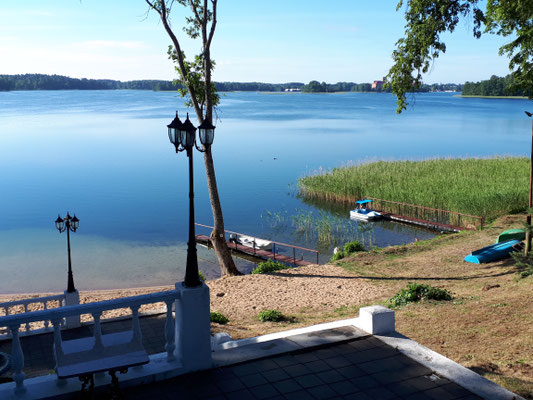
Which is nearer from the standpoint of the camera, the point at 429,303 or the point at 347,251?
the point at 429,303

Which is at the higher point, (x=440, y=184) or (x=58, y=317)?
(x=58, y=317)

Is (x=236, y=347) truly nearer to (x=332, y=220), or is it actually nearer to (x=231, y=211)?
(x=332, y=220)

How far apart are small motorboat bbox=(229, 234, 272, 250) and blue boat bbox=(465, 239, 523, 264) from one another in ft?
36.1

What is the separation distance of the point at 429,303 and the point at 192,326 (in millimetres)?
8589

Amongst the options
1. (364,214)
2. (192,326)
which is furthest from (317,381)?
(364,214)

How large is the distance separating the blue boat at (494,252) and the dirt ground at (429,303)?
0.35 m

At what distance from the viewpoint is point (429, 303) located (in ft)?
46.0

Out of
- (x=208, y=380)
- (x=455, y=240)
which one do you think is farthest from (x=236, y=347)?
(x=455, y=240)

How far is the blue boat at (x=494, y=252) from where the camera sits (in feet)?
65.0

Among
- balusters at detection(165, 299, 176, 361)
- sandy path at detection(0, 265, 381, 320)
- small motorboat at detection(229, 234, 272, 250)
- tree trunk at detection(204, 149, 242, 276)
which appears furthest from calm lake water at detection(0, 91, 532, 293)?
balusters at detection(165, 299, 176, 361)

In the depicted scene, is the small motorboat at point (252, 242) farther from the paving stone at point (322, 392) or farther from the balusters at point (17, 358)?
the balusters at point (17, 358)

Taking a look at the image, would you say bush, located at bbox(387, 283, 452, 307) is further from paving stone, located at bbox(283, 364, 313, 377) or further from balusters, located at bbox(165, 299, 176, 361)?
balusters, located at bbox(165, 299, 176, 361)

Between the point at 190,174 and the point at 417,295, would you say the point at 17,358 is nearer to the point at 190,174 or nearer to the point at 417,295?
the point at 190,174

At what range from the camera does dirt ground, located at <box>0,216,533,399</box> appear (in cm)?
959
